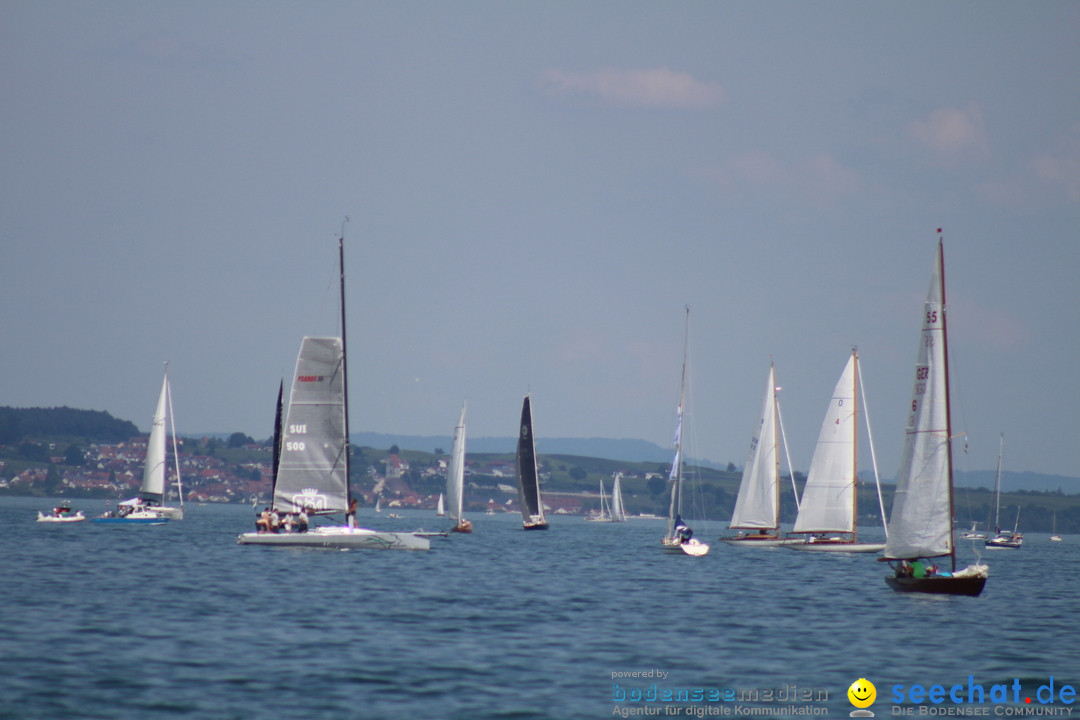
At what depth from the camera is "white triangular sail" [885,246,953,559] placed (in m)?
38.4

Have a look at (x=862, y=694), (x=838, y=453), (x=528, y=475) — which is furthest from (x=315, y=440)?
(x=528, y=475)

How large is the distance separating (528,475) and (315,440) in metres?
56.1

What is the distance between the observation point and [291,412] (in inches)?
2120

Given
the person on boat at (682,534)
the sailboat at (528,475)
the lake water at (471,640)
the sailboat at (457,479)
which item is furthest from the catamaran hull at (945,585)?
the sailboat at (528,475)

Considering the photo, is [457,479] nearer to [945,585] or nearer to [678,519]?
[678,519]

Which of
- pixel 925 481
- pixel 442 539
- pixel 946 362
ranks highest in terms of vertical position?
pixel 946 362

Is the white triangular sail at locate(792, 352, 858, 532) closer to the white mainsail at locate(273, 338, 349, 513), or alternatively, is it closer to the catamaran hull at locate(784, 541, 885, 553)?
the catamaran hull at locate(784, 541, 885, 553)

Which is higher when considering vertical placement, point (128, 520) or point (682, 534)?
point (682, 534)

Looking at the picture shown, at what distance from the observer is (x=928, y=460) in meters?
38.6

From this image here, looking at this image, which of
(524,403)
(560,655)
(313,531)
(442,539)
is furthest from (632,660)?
(524,403)

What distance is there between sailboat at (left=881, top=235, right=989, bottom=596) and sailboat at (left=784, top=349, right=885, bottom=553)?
103ft

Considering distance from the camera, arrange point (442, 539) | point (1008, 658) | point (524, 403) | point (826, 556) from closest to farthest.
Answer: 1. point (1008, 658)
2. point (826, 556)
3. point (442, 539)
4. point (524, 403)

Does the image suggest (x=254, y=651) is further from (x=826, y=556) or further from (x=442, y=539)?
(x=442, y=539)

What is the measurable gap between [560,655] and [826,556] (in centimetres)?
4834
